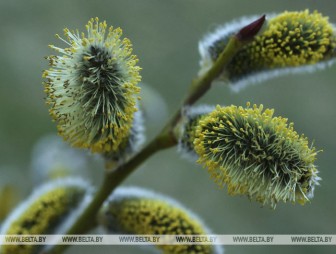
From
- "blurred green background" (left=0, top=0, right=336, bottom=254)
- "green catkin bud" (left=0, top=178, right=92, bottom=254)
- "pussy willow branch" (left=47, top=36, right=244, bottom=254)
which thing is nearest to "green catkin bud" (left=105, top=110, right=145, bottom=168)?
"pussy willow branch" (left=47, top=36, right=244, bottom=254)

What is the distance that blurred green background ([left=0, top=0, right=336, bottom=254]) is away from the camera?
5.76ft

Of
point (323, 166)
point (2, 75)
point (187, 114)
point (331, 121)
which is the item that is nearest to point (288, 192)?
point (187, 114)

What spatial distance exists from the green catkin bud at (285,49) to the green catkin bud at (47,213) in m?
0.28

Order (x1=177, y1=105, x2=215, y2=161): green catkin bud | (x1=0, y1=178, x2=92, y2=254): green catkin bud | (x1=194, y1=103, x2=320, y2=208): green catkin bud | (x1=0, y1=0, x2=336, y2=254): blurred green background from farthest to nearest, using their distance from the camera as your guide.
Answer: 1. (x1=0, y1=0, x2=336, y2=254): blurred green background
2. (x1=0, y1=178, x2=92, y2=254): green catkin bud
3. (x1=177, y1=105, x2=215, y2=161): green catkin bud
4. (x1=194, y1=103, x2=320, y2=208): green catkin bud

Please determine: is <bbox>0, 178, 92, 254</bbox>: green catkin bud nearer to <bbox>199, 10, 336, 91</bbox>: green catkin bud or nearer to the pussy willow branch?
the pussy willow branch

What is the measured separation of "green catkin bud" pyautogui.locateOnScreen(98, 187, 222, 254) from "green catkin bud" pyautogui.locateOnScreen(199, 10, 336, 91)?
189 mm

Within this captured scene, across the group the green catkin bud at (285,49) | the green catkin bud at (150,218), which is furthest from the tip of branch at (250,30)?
the green catkin bud at (150,218)

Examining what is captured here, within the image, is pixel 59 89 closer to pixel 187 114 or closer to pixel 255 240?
pixel 187 114

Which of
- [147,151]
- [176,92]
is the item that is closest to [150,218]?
[147,151]

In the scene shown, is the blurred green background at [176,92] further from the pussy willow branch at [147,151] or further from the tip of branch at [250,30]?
the tip of branch at [250,30]

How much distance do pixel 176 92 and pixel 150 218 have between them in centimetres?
127

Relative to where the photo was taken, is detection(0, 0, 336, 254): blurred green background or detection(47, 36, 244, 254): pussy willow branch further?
detection(0, 0, 336, 254): blurred green background

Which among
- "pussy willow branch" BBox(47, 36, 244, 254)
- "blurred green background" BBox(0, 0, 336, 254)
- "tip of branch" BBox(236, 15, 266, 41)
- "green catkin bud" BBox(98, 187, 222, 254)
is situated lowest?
"blurred green background" BBox(0, 0, 336, 254)

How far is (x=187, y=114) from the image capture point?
2.42 feet
